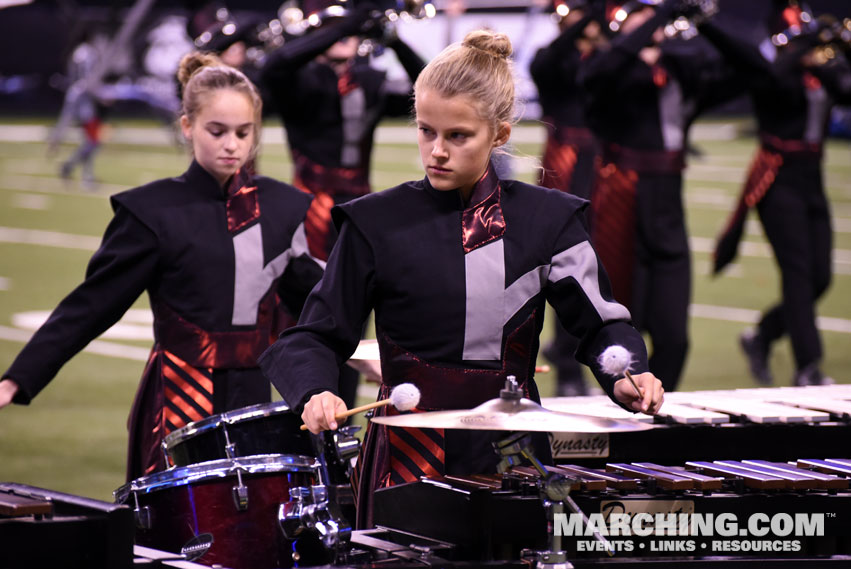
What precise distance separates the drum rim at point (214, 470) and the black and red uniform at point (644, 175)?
374 cm

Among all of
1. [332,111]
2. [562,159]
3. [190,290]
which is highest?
[562,159]

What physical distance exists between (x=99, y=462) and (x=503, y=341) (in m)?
3.75

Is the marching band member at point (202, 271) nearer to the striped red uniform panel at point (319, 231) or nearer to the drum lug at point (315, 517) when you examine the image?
the drum lug at point (315, 517)

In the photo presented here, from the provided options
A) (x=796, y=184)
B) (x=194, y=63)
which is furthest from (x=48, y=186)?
(x=194, y=63)

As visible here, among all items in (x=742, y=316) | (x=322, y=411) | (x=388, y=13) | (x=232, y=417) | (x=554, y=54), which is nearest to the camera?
(x=322, y=411)

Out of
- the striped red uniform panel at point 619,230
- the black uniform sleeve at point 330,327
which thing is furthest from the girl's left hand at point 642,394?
the striped red uniform panel at point 619,230

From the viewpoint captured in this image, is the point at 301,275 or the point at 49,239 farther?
the point at 49,239

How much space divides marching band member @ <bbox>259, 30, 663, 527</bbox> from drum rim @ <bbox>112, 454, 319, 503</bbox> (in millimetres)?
386

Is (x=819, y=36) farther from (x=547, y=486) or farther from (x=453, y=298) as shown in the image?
(x=547, y=486)

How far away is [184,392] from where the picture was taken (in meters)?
4.32

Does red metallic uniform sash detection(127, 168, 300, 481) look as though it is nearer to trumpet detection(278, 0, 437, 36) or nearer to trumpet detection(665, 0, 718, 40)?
trumpet detection(278, 0, 437, 36)

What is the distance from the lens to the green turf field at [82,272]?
22.7 ft

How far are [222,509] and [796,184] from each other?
17.3 feet

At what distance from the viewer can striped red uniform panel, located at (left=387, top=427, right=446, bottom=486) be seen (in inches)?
132
